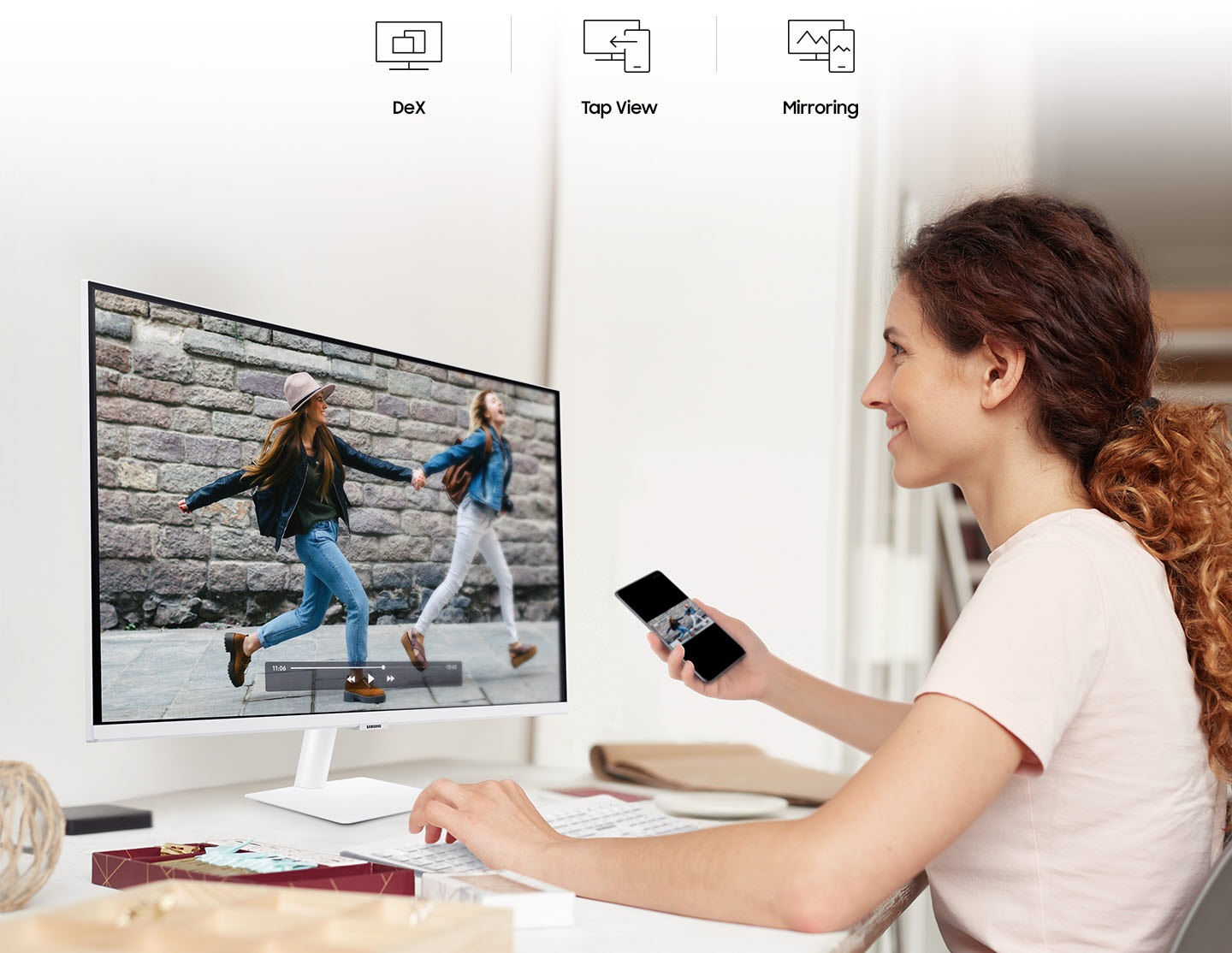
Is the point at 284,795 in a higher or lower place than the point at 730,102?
lower

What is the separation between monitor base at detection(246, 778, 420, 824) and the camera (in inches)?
43.6

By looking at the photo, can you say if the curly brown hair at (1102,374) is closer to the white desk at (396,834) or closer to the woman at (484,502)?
the white desk at (396,834)

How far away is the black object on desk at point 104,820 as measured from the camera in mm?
1011

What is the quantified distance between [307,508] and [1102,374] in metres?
0.77

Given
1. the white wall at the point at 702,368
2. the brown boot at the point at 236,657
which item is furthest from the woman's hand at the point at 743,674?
the white wall at the point at 702,368

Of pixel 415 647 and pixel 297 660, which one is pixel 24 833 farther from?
pixel 415 647

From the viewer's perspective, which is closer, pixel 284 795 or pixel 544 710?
pixel 284 795

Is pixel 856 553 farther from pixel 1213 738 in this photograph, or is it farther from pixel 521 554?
pixel 1213 738

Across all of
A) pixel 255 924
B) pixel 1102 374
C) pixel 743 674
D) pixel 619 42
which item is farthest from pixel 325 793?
pixel 619 42

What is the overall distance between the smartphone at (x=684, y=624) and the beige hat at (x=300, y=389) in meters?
0.40

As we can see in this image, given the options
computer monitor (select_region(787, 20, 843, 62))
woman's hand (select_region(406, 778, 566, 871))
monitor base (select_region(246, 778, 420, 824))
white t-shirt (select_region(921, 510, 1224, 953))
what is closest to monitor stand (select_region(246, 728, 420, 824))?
monitor base (select_region(246, 778, 420, 824))

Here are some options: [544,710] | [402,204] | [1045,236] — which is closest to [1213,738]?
[1045,236]

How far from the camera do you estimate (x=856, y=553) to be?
220 centimetres

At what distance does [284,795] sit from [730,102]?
60.8 inches
